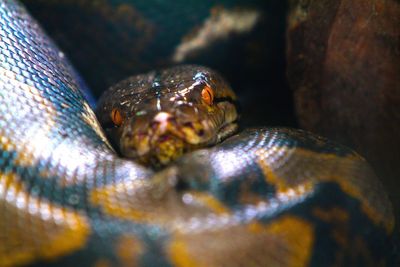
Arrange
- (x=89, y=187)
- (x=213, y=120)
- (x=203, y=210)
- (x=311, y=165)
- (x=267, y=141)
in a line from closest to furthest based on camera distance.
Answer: (x=203, y=210) → (x=89, y=187) → (x=311, y=165) → (x=267, y=141) → (x=213, y=120)

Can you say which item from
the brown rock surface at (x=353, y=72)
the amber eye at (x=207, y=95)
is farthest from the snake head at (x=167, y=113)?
the brown rock surface at (x=353, y=72)

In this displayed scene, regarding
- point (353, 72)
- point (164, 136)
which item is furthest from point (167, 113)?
point (353, 72)

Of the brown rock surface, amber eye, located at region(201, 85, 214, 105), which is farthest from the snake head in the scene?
the brown rock surface

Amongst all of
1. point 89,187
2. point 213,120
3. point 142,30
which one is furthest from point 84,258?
point 142,30

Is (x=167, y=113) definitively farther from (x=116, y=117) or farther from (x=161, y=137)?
(x=116, y=117)

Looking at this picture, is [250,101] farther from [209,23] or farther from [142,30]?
[142,30]

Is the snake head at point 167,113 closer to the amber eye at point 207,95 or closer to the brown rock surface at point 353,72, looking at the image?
the amber eye at point 207,95
